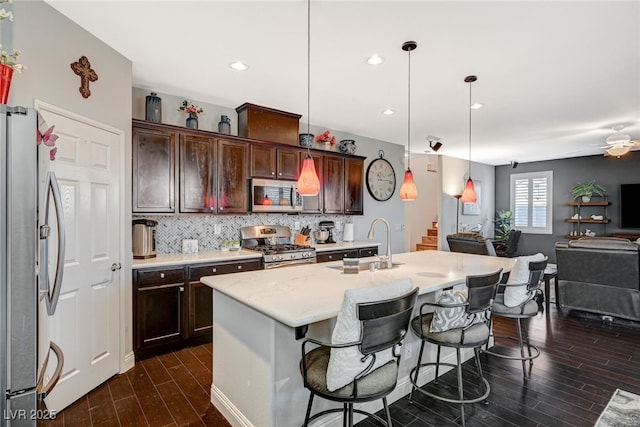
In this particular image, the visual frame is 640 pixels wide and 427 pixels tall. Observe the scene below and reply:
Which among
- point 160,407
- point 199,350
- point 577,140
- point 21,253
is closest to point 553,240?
point 577,140

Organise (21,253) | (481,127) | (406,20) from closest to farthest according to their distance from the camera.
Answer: (21,253) → (406,20) → (481,127)

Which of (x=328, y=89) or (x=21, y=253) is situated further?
(x=328, y=89)

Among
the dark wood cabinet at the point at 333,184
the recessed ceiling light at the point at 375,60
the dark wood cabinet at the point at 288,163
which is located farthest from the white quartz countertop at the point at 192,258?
the recessed ceiling light at the point at 375,60

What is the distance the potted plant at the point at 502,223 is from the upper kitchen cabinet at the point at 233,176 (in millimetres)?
7413

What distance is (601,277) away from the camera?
13.5ft

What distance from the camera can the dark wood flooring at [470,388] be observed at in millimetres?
2217

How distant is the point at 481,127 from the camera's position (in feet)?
17.3

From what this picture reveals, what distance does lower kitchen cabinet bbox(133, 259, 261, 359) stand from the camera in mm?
3064

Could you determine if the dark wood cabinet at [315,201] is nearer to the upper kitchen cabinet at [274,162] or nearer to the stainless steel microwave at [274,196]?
the stainless steel microwave at [274,196]

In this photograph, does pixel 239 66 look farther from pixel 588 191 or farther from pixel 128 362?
pixel 588 191

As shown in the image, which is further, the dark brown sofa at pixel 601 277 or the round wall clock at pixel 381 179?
the round wall clock at pixel 381 179

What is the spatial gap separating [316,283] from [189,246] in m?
2.22

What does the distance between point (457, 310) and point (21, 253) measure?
7.38 feet

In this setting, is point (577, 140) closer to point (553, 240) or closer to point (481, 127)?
point (481, 127)
